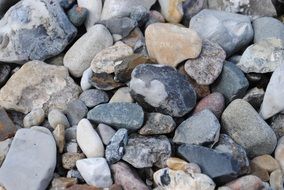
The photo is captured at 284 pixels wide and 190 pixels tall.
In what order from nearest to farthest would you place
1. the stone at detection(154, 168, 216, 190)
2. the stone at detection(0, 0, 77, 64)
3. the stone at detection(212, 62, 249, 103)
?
the stone at detection(154, 168, 216, 190) < the stone at detection(212, 62, 249, 103) < the stone at detection(0, 0, 77, 64)

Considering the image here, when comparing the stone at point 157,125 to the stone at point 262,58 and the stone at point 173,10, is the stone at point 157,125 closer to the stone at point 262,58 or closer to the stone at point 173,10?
the stone at point 262,58

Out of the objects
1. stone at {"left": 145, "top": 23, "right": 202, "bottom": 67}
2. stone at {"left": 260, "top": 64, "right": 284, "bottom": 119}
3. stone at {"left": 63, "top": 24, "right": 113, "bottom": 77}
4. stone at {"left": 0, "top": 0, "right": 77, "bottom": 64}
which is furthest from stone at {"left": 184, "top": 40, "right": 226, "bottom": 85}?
stone at {"left": 0, "top": 0, "right": 77, "bottom": 64}

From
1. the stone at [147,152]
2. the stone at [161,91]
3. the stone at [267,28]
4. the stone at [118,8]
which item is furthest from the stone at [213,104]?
the stone at [118,8]

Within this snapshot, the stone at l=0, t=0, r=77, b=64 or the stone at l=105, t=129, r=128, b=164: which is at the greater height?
the stone at l=0, t=0, r=77, b=64

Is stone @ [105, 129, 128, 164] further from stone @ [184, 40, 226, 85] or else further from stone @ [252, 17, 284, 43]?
stone @ [252, 17, 284, 43]

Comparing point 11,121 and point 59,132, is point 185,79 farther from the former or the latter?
point 11,121

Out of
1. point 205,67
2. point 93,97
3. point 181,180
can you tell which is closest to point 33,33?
point 93,97
